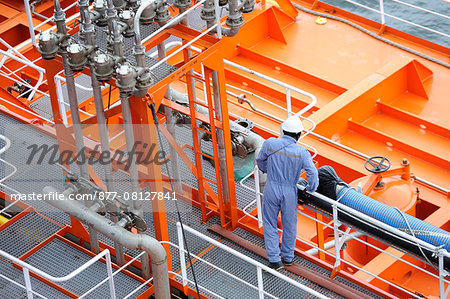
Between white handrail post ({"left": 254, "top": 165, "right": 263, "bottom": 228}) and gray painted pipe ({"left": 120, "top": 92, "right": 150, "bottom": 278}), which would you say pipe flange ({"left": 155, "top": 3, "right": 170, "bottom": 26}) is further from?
white handrail post ({"left": 254, "top": 165, "right": 263, "bottom": 228})

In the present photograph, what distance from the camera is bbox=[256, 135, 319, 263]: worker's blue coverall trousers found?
26.7ft

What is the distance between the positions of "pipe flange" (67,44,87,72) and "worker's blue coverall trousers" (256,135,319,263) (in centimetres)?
198

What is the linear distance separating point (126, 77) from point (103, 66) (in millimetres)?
→ 303

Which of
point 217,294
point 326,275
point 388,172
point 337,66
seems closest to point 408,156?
point 388,172

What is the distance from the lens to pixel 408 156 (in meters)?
11.1

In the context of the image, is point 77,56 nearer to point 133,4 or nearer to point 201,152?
point 133,4

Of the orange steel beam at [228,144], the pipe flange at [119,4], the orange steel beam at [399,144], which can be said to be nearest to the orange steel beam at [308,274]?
the orange steel beam at [228,144]

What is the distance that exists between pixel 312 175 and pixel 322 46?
533 cm

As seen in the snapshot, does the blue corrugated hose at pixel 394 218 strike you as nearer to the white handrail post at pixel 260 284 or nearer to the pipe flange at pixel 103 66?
the white handrail post at pixel 260 284

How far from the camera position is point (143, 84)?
7.32 m

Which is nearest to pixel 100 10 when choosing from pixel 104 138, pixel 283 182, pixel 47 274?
pixel 104 138

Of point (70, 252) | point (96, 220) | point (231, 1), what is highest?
point (231, 1)

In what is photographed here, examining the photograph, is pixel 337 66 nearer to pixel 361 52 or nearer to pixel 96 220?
pixel 361 52

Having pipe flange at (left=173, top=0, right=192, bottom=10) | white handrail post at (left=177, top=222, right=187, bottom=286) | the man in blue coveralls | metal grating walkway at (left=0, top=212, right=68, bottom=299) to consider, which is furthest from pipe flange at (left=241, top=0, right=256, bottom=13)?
metal grating walkway at (left=0, top=212, right=68, bottom=299)
